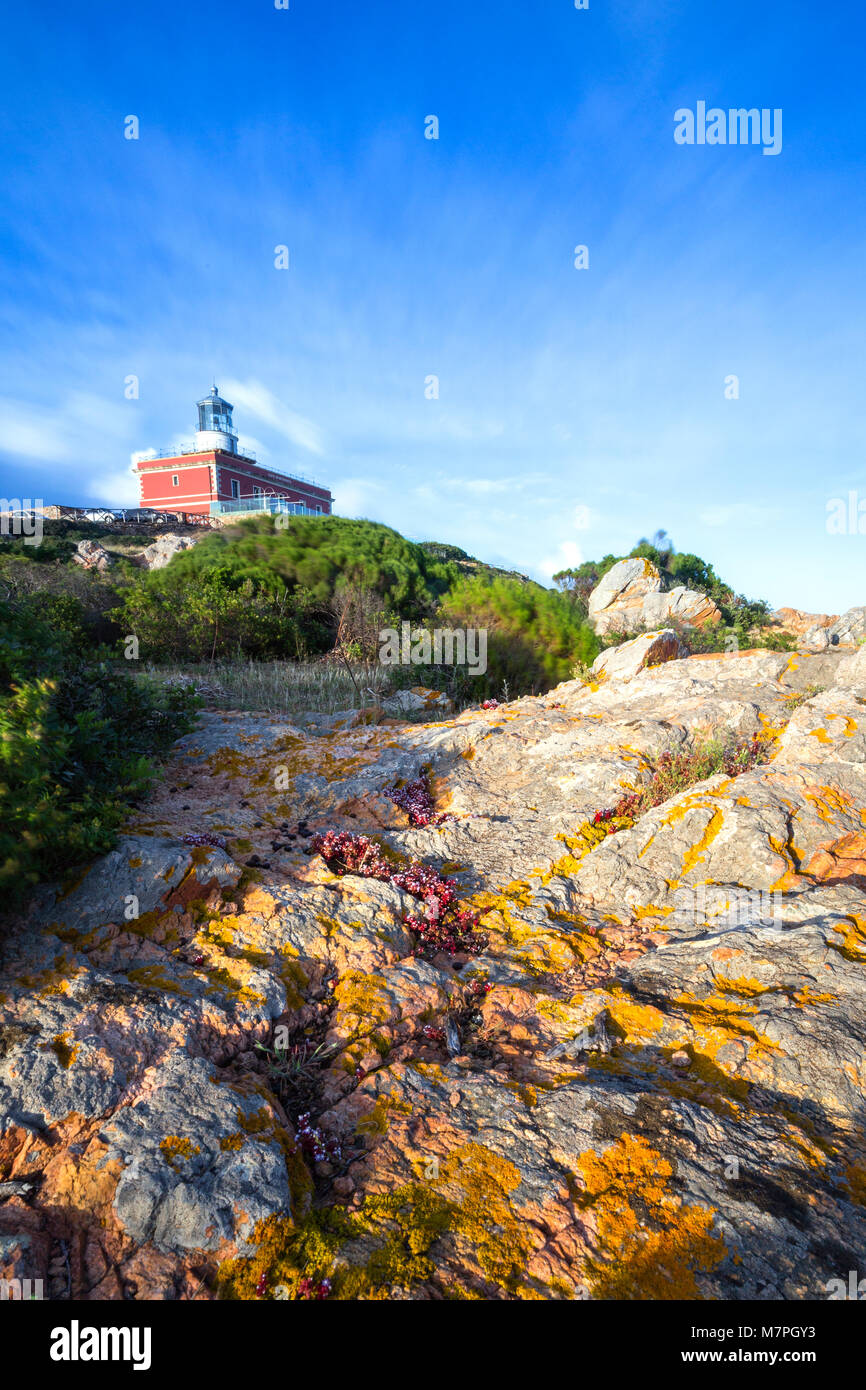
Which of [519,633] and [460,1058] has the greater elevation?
[519,633]

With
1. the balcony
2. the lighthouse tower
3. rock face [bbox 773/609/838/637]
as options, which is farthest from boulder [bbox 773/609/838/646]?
the lighthouse tower

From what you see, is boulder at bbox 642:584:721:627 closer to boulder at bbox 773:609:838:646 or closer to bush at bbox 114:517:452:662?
boulder at bbox 773:609:838:646

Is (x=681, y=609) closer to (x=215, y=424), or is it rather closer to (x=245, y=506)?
(x=245, y=506)

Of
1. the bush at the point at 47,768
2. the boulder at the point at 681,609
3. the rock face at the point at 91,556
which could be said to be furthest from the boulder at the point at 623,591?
the rock face at the point at 91,556

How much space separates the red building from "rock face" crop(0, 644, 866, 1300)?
45.1m

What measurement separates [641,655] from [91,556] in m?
28.5

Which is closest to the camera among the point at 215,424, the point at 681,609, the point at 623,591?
the point at 681,609

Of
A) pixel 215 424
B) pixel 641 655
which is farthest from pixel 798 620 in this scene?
pixel 215 424

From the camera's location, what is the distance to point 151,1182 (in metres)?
1.65

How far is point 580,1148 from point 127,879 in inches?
87.5

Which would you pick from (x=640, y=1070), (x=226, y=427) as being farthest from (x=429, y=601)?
(x=226, y=427)

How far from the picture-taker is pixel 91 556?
1111 inches

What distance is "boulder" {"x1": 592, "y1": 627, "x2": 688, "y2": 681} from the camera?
7.73 meters
